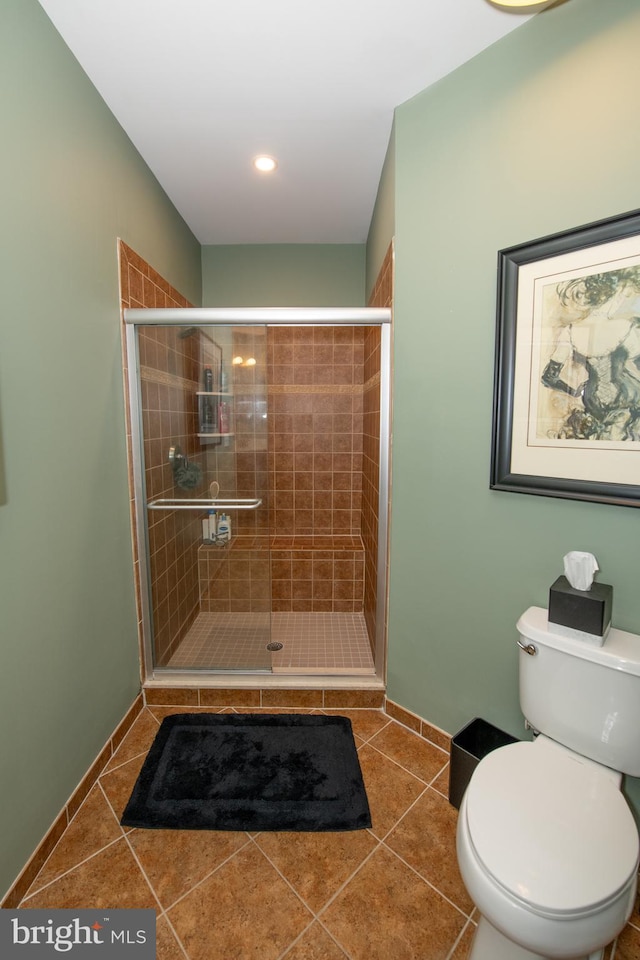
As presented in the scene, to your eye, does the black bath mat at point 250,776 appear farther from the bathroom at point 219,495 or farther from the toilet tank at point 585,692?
the toilet tank at point 585,692

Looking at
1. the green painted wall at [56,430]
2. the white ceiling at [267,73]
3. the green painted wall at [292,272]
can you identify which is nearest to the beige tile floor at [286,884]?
the green painted wall at [56,430]

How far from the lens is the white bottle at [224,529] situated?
87.6 inches

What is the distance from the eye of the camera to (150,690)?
209cm

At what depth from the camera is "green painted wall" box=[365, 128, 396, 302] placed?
71.7 inches

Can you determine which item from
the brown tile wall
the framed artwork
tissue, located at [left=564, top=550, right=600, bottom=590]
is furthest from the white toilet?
the brown tile wall

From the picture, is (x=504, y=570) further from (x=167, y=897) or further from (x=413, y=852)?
Answer: (x=167, y=897)

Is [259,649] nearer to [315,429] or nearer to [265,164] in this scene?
[315,429]

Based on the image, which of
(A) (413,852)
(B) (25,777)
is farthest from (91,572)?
(A) (413,852)

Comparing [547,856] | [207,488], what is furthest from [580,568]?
[207,488]

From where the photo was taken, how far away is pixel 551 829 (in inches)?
38.9

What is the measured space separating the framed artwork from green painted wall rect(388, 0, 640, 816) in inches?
2.4

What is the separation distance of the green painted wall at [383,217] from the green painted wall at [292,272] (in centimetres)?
35

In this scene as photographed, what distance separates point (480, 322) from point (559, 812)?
146 cm

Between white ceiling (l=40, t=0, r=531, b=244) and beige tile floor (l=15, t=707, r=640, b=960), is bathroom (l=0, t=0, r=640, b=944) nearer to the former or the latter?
white ceiling (l=40, t=0, r=531, b=244)
